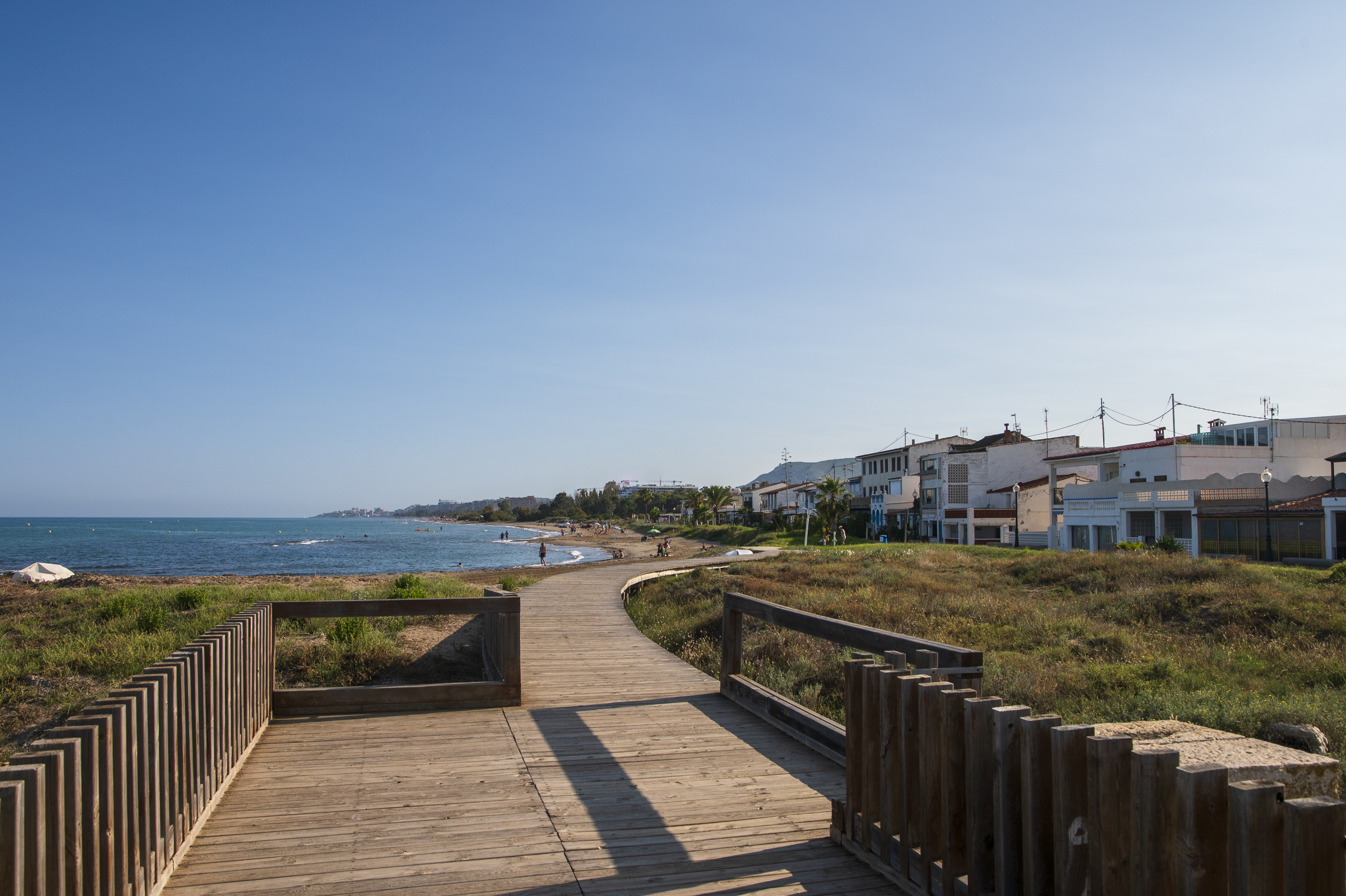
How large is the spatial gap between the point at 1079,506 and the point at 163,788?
161ft

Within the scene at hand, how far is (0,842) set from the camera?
2.37m

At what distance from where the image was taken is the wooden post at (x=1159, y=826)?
251cm

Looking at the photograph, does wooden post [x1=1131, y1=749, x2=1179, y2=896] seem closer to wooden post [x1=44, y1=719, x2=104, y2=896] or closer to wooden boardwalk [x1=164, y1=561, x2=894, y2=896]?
wooden boardwalk [x1=164, y1=561, x2=894, y2=896]

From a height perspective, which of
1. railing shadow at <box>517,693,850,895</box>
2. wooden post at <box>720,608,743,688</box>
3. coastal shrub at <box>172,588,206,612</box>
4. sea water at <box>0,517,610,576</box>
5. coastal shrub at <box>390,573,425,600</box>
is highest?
wooden post at <box>720,608,743,688</box>

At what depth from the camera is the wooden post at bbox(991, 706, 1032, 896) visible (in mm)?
3205

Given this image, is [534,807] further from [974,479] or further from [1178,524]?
[974,479]

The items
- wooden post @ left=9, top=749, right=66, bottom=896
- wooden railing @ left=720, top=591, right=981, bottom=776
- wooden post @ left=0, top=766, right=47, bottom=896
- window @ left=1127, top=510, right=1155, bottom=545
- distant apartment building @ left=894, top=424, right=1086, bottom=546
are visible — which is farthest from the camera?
distant apartment building @ left=894, top=424, right=1086, bottom=546

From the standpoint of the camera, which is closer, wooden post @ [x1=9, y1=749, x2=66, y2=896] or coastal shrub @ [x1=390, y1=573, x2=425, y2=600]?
wooden post @ [x1=9, y1=749, x2=66, y2=896]

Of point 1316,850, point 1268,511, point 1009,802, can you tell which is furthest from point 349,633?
point 1268,511

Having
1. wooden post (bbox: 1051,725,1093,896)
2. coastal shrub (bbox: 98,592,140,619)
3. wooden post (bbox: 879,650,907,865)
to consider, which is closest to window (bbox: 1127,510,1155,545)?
coastal shrub (bbox: 98,592,140,619)

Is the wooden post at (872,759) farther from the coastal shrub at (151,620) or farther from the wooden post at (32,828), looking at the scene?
the coastal shrub at (151,620)

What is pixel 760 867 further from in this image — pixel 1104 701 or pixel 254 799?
pixel 1104 701

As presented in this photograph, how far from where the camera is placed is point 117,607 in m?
15.4

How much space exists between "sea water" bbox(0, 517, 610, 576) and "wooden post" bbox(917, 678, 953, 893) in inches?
1926
